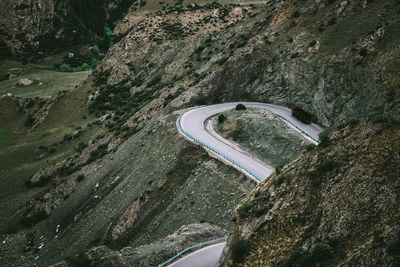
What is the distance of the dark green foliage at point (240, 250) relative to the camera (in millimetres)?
27250

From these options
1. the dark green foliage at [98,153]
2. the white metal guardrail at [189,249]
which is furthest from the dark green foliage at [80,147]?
the white metal guardrail at [189,249]

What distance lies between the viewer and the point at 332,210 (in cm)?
2519

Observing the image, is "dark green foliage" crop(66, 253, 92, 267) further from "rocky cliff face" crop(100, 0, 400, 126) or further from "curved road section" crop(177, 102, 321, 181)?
"rocky cliff face" crop(100, 0, 400, 126)

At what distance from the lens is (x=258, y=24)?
3157 inches

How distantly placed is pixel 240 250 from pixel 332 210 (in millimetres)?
5323

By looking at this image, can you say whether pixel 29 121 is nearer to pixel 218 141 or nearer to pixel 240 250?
pixel 218 141

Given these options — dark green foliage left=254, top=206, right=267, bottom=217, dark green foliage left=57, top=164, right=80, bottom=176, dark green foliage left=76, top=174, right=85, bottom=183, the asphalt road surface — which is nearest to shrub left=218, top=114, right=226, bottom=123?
dark green foliage left=76, top=174, right=85, bottom=183

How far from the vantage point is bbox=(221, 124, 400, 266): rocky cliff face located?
22.4m

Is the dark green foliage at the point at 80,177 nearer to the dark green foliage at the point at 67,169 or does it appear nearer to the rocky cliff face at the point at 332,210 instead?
the dark green foliage at the point at 67,169

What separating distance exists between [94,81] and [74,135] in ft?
76.9

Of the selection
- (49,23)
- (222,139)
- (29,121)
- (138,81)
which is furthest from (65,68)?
(222,139)

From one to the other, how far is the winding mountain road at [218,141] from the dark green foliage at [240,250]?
7.34m

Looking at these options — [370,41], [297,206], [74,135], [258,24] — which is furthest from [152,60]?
[297,206]

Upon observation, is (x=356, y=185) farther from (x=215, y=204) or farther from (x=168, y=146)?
(x=168, y=146)
